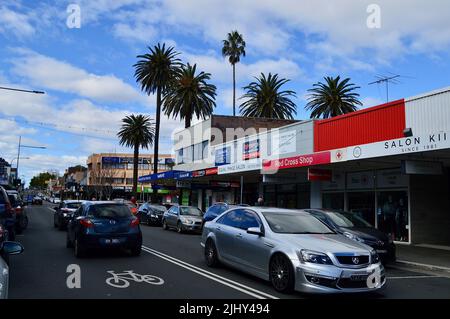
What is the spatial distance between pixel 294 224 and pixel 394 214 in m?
11.9

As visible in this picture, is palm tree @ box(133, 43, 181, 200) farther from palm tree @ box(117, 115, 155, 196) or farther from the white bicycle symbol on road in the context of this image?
the white bicycle symbol on road

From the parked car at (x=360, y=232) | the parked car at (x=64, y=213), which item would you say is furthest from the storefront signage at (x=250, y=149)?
the parked car at (x=360, y=232)

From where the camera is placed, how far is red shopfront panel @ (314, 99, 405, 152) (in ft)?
59.8

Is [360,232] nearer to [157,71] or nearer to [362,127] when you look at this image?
[362,127]

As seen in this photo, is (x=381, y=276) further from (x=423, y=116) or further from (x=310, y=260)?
(x=423, y=116)

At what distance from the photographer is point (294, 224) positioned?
9.34m

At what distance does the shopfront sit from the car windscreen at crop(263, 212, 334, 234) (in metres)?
10.8

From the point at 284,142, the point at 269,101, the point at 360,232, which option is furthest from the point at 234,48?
the point at 360,232

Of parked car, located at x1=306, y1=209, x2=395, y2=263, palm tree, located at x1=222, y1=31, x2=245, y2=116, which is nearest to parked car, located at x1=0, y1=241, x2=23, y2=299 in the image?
parked car, located at x1=306, y1=209, x2=395, y2=263

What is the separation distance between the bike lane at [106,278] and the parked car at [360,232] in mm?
4204
